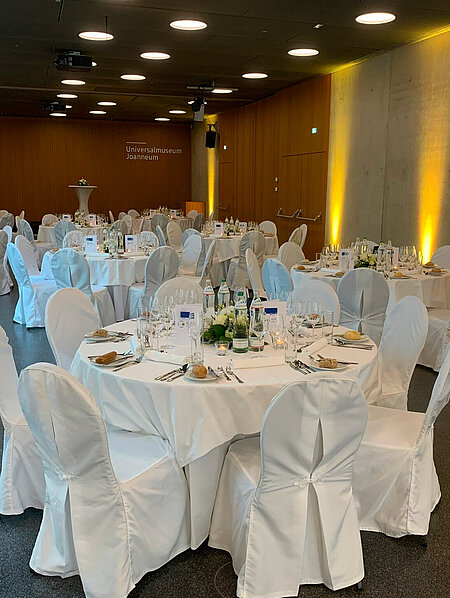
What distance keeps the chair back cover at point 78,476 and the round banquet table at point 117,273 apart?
4691 millimetres

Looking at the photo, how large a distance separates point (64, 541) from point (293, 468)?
1048 mm

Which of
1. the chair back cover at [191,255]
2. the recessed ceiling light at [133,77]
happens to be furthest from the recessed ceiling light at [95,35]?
the recessed ceiling light at [133,77]

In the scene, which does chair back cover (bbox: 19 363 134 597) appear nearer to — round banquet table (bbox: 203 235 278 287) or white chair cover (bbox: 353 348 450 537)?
white chair cover (bbox: 353 348 450 537)

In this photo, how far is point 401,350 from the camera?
3883 millimetres

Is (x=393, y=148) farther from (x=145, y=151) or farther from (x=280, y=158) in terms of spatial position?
(x=145, y=151)

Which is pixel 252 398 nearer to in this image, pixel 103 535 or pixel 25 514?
pixel 103 535

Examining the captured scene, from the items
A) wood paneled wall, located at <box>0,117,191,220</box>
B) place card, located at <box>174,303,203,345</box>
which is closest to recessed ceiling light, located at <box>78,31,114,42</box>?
place card, located at <box>174,303,203,345</box>

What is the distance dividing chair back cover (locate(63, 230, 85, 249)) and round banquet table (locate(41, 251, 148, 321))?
1260mm

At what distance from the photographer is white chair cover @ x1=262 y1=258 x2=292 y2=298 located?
6.20 metres

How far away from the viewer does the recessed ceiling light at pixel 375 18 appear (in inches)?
284

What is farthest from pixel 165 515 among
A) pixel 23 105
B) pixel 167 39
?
pixel 23 105

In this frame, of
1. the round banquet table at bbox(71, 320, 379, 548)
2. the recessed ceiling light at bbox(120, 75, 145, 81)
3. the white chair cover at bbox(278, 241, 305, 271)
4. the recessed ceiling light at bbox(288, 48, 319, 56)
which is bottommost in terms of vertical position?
the round banquet table at bbox(71, 320, 379, 548)

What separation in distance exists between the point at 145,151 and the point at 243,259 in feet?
42.8

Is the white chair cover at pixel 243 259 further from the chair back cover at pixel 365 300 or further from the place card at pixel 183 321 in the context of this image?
the place card at pixel 183 321
